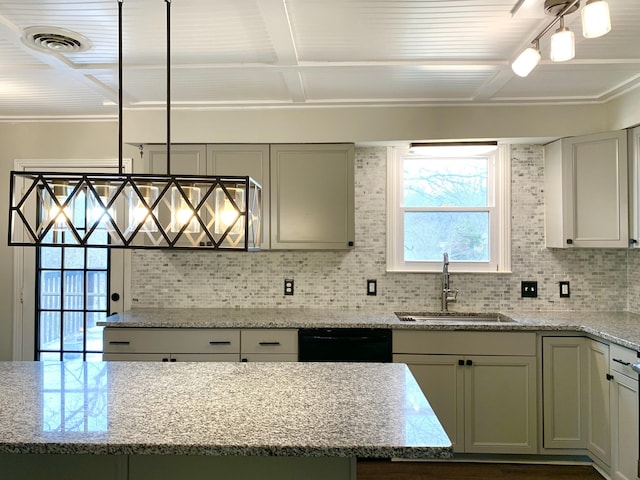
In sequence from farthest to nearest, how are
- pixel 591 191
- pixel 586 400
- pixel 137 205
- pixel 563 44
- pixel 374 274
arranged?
pixel 374 274
pixel 591 191
pixel 586 400
pixel 563 44
pixel 137 205

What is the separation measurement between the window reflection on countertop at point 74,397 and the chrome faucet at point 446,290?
2405 mm

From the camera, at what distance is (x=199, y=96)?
123 inches

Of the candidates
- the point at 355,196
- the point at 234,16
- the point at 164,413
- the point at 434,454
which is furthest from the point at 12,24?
the point at 434,454

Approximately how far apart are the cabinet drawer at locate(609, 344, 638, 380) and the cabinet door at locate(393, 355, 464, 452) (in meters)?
0.85

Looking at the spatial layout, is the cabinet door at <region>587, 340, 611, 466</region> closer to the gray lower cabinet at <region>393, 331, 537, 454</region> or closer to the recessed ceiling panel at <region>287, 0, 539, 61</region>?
the gray lower cabinet at <region>393, 331, 537, 454</region>

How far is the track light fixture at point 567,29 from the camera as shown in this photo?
4.91 ft

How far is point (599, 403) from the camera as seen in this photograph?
2719 millimetres

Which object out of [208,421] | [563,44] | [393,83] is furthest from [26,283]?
[563,44]

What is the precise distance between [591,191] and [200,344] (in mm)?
2897

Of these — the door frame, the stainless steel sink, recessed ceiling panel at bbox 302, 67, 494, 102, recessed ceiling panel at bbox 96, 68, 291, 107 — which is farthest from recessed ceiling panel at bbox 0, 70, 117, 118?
the stainless steel sink

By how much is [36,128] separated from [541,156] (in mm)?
4077

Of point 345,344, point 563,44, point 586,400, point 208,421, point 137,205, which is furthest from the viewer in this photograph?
point 345,344

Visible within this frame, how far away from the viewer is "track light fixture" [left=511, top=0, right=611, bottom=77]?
1497 mm

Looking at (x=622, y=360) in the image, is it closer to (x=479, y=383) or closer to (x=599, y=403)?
(x=599, y=403)
